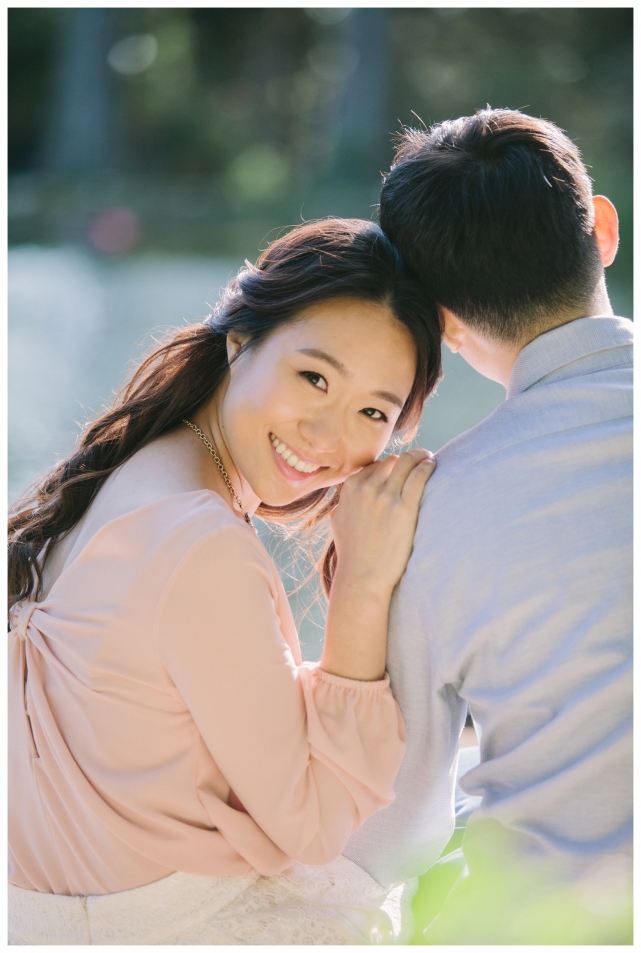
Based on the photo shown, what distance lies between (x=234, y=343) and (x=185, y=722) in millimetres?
708

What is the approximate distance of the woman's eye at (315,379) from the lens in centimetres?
160

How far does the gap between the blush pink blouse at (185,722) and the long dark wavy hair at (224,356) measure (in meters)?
0.25

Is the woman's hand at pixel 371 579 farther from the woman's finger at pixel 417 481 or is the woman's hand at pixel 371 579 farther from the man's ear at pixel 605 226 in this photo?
the man's ear at pixel 605 226

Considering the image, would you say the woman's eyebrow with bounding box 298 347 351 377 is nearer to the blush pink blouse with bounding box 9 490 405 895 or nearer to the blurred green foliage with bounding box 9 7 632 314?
the blush pink blouse with bounding box 9 490 405 895

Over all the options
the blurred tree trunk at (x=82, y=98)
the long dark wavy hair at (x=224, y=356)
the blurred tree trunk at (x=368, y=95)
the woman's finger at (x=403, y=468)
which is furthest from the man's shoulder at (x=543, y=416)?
the blurred tree trunk at (x=82, y=98)

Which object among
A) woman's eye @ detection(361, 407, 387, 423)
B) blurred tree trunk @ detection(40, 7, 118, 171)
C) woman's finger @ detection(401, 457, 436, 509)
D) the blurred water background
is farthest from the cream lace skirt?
blurred tree trunk @ detection(40, 7, 118, 171)

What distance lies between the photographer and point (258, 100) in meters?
18.1

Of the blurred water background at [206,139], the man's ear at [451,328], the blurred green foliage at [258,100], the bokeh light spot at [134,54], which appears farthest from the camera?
the bokeh light spot at [134,54]

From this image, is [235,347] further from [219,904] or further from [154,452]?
[219,904]

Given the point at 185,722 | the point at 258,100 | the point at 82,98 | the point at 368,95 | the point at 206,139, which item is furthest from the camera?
the point at 258,100

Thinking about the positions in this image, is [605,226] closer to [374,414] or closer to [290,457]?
[374,414]

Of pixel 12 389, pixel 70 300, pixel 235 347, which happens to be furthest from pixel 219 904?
pixel 70 300

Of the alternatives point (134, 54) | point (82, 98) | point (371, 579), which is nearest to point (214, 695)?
point (371, 579)

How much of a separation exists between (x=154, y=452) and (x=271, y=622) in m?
0.41
